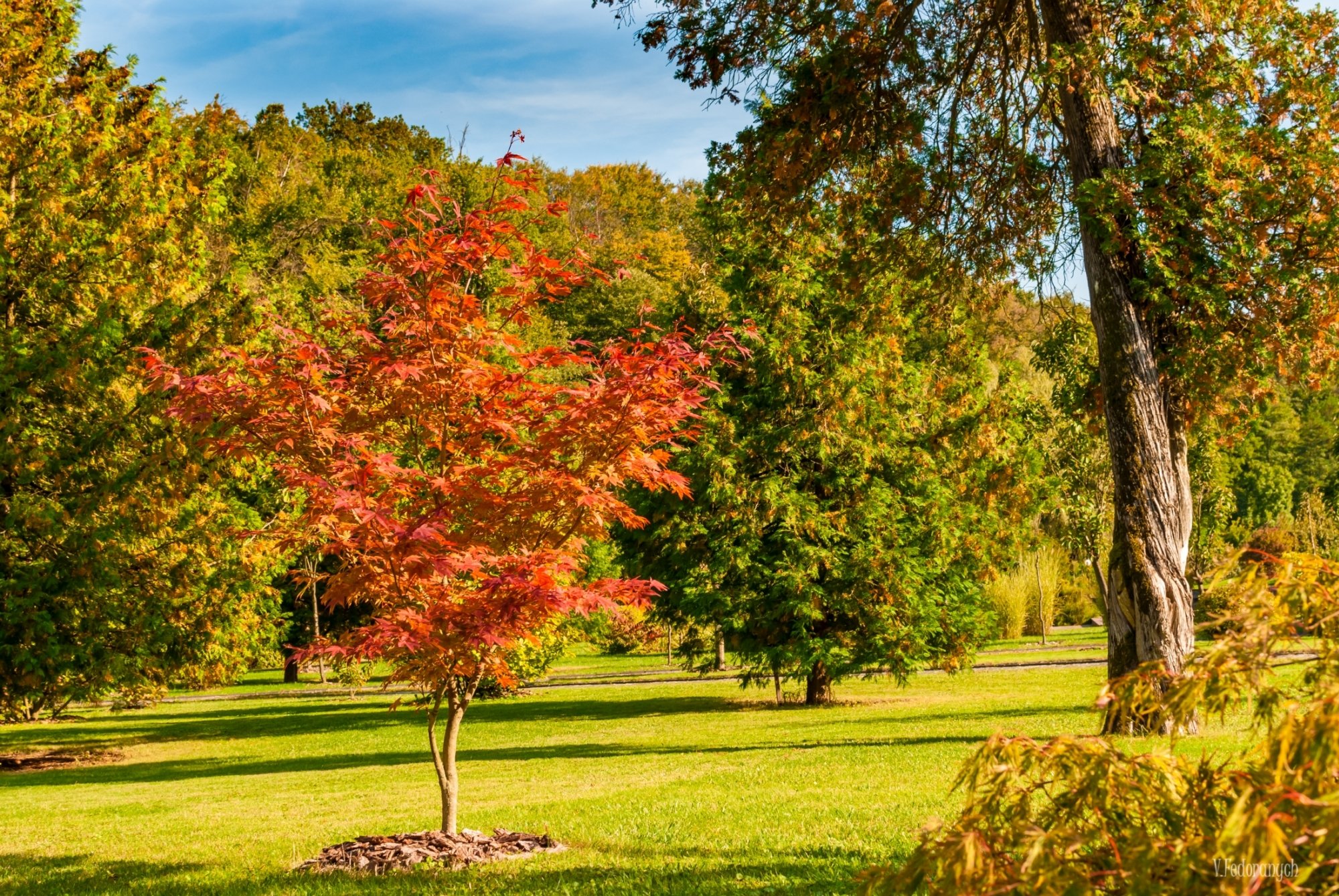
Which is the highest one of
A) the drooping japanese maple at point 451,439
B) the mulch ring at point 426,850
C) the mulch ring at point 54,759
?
the drooping japanese maple at point 451,439

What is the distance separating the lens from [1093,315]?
930 cm

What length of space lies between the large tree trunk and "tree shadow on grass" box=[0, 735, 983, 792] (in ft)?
16.9

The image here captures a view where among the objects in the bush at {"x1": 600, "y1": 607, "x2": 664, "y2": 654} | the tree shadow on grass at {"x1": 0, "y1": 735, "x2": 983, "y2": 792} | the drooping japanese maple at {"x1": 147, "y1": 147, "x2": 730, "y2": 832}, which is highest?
the drooping japanese maple at {"x1": 147, "y1": 147, "x2": 730, "y2": 832}

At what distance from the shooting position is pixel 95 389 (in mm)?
14750

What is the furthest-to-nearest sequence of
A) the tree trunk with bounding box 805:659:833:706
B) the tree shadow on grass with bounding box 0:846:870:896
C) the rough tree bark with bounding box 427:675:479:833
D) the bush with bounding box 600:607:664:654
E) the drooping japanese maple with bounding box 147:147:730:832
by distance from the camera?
the bush with bounding box 600:607:664:654
the tree trunk with bounding box 805:659:833:706
the rough tree bark with bounding box 427:675:479:833
the drooping japanese maple with bounding box 147:147:730:832
the tree shadow on grass with bounding box 0:846:870:896

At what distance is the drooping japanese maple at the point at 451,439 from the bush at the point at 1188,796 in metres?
4.28

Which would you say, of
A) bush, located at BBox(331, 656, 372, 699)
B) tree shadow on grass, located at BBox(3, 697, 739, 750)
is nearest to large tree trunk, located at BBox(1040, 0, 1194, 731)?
bush, located at BBox(331, 656, 372, 699)

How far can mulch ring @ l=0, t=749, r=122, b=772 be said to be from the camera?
17812mm

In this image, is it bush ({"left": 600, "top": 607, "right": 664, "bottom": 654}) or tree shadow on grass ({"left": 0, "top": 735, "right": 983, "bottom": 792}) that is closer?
tree shadow on grass ({"left": 0, "top": 735, "right": 983, "bottom": 792})

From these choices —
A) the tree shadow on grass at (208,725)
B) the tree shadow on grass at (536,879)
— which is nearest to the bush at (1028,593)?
the tree shadow on grass at (208,725)

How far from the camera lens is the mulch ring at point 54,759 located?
701 inches

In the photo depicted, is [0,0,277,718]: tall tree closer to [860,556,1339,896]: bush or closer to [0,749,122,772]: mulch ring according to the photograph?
[0,749,122,772]: mulch ring

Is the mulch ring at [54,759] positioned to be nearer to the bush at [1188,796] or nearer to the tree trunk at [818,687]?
the tree trunk at [818,687]

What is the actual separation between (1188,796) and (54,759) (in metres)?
20.8
